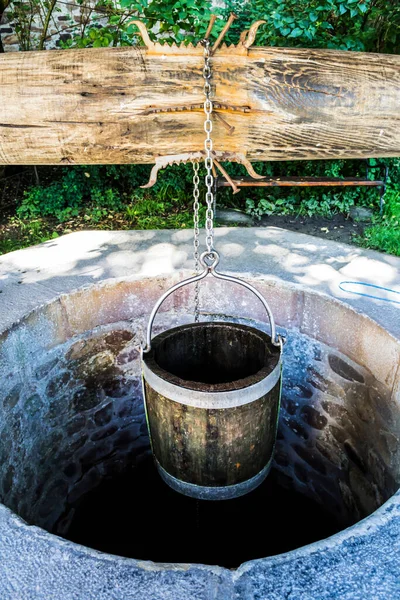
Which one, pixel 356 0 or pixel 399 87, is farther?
pixel 356 0

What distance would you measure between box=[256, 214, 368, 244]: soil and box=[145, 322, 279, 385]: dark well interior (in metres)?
3.54

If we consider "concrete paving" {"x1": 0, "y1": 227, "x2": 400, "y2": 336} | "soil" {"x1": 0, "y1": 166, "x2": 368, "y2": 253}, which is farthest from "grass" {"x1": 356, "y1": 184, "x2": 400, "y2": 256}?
"concrete paving" {"x1": 0, "y1": 227, "x2": 400, "y2": 336}

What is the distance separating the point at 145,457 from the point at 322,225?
3892mm

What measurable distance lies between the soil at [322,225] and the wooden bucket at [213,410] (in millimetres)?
3572

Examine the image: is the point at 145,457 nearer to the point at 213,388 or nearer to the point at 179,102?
the point at 213,388

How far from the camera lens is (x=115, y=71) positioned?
193 centimetres

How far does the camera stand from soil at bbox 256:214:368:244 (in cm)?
599

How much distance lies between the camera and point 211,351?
Result: 286 cm

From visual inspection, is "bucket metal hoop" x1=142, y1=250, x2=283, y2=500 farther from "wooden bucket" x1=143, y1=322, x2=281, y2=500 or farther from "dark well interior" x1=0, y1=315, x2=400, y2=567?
"dark well interior" x1=0, y1=315, x2=400, y2=567

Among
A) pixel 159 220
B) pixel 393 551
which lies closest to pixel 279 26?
pixel 159 220

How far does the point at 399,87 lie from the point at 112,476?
331 cm

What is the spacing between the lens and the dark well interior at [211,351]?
2.69 metres

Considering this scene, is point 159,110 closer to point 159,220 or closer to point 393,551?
point 393,551

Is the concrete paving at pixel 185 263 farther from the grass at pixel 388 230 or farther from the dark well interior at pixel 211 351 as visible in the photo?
the grass at pixel 388 230
